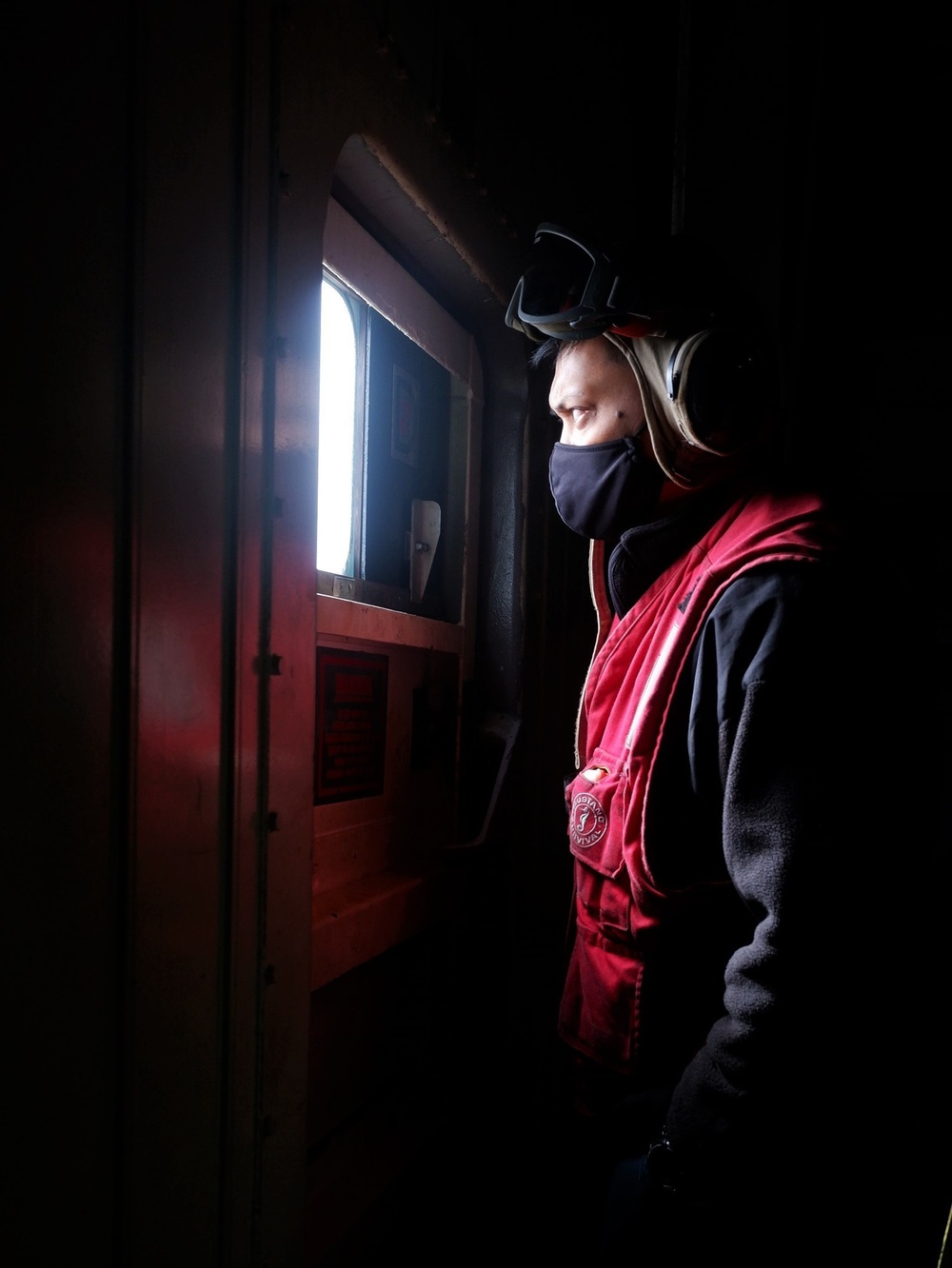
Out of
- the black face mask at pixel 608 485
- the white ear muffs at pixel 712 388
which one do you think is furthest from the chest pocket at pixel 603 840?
the white ear muffs at pixel 712 388

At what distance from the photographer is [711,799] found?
1210 millimetres

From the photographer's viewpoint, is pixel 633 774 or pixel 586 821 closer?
pixel 633 774

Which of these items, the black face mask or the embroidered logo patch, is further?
the black face mask

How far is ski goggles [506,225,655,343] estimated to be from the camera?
140cm

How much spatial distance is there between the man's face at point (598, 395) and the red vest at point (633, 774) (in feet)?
0.89

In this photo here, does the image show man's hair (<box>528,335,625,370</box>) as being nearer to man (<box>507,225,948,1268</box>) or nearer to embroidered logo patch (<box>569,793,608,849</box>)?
man (<box>507,225,948,1268</box>)

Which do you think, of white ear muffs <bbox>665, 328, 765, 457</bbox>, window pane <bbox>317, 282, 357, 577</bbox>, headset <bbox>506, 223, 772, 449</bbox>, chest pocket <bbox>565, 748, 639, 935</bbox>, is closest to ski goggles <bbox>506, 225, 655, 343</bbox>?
headset <bbox>506, 223, 772, 449</bbox>

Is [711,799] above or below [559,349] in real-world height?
below

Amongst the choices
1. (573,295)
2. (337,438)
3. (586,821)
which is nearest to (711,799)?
(586,821)

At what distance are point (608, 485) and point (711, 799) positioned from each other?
0.59m

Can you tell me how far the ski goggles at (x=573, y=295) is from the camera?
1404mm

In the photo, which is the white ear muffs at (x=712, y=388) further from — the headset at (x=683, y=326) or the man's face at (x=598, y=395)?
the man's face at (x=598, y=395)

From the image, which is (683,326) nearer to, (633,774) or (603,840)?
(633,774)

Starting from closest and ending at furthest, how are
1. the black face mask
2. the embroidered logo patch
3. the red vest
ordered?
the red vest → the embroidered logo patch → the black face mask
